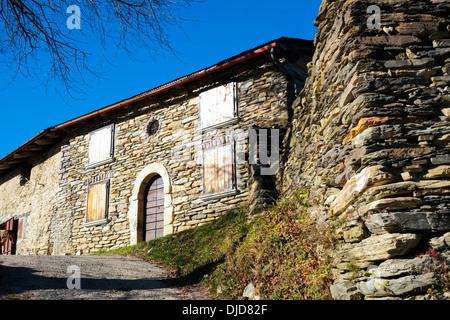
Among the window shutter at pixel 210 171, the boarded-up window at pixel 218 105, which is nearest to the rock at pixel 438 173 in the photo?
the window shutter at pixel 210 171

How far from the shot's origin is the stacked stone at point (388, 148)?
3.42 meters

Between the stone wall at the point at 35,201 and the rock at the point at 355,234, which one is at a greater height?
the stone wall at the point at 35,201

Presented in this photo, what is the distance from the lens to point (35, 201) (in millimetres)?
15211

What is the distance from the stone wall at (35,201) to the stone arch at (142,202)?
150 inches

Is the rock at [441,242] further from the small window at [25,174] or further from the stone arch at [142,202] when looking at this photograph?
the small window at [25,174]

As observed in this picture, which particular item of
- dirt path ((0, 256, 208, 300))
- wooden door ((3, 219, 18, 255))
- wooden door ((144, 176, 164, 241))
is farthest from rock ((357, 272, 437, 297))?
wooden door ((3, 219, 18, 255))

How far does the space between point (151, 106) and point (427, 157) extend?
31.6ft

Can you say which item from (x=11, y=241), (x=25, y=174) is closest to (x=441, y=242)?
(x=11, y=241)

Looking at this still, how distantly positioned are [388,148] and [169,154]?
835cm

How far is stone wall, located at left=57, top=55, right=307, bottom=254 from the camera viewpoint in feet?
33.2

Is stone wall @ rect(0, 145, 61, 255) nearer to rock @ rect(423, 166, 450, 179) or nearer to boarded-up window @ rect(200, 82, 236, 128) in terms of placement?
boarded-up window @ rect(200, 82, 236, 128)

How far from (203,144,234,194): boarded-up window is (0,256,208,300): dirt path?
2566 mm
